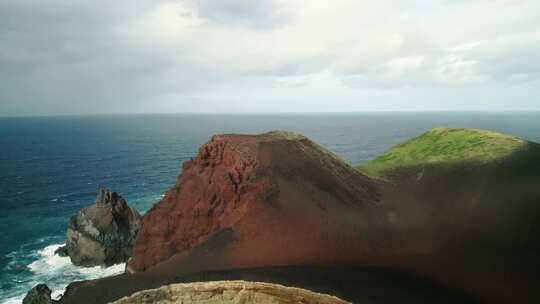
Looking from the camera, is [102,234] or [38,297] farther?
[102,234]

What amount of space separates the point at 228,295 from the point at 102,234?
35885 millimetres

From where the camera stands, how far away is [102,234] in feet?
167

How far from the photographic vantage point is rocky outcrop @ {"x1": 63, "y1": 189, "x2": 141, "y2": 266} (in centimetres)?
5006

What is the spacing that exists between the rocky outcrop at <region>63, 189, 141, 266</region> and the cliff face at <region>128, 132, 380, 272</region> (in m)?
19.6

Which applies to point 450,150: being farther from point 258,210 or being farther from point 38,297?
point 38,297

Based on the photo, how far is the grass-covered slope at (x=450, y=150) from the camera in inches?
1994

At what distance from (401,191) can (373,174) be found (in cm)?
634

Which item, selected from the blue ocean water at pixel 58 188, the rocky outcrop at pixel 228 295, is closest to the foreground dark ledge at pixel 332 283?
the rocky outcrop at pixel 228 295

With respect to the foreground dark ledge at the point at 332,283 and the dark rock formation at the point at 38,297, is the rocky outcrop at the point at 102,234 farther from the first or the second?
the foreground dark ledge at the point at 332,283

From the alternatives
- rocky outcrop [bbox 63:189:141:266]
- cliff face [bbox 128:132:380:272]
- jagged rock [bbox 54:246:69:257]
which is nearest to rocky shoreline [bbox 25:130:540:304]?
cliff face [bbox 128:132:380:272]

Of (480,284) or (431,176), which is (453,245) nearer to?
(480,284)

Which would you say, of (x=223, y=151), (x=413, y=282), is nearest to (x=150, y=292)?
(x=223, y=151)

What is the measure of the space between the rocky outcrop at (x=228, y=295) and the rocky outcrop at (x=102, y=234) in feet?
102

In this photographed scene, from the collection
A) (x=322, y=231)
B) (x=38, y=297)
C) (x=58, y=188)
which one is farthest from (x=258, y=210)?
(x=58, y=188)
